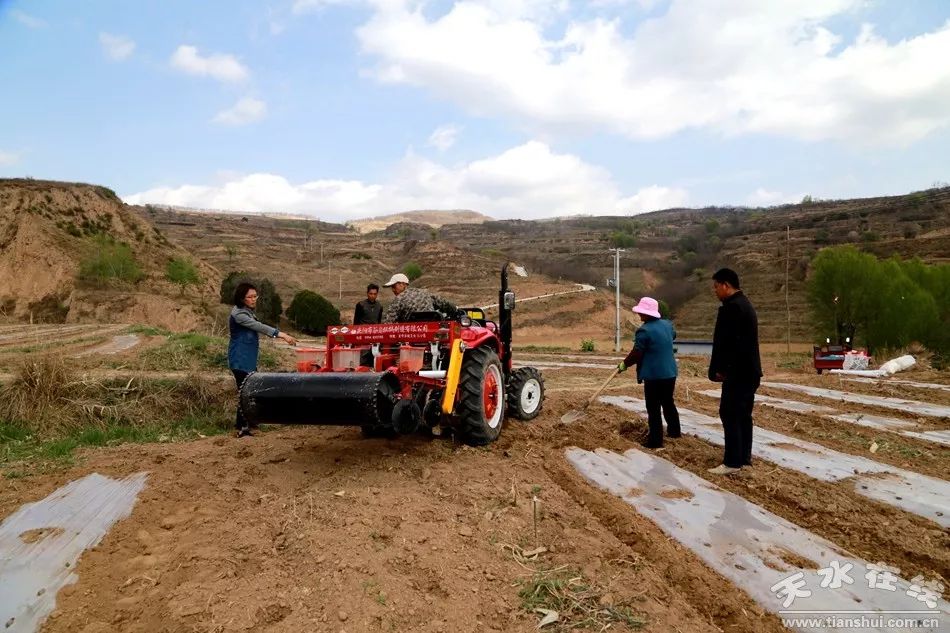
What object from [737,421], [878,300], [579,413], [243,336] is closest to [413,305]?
[243,336]

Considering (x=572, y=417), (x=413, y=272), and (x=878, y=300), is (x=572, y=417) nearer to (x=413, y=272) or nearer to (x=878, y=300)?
(x=878, y=300)

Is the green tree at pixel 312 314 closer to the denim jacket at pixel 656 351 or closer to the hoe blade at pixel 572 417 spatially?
the hoe blade at pixel 572 417

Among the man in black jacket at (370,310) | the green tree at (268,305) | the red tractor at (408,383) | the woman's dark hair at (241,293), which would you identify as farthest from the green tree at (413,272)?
the red tractor at (408,383)

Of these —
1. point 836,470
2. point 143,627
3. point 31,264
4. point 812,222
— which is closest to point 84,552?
point 143,627

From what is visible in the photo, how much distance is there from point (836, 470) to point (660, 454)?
1334mm

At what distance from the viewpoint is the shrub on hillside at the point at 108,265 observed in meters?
30.9

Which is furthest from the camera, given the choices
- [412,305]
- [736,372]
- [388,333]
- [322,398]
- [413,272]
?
[413,272]

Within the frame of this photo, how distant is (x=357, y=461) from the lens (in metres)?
5.08

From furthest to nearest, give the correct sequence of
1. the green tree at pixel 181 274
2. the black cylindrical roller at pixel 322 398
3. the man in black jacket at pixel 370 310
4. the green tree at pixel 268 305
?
the green tree at pixel 268 305, the green tree at pixel 181 274, the man in black jacket at pixel 370 310, the black cylindrical roller at pixel 322 398

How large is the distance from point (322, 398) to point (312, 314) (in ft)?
108

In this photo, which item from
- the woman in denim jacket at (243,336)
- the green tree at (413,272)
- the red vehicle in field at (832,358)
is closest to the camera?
the woman in denim jacket at (243,336)

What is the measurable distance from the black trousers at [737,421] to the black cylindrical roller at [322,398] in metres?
2.66

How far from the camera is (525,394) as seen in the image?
6.86 meters

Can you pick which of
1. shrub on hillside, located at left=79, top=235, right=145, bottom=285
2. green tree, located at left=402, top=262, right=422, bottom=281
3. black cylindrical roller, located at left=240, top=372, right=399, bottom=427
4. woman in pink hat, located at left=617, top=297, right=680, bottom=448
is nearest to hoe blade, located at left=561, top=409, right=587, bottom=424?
woman in pink hat, located at left=617, top=297, right=680, bottom=448
